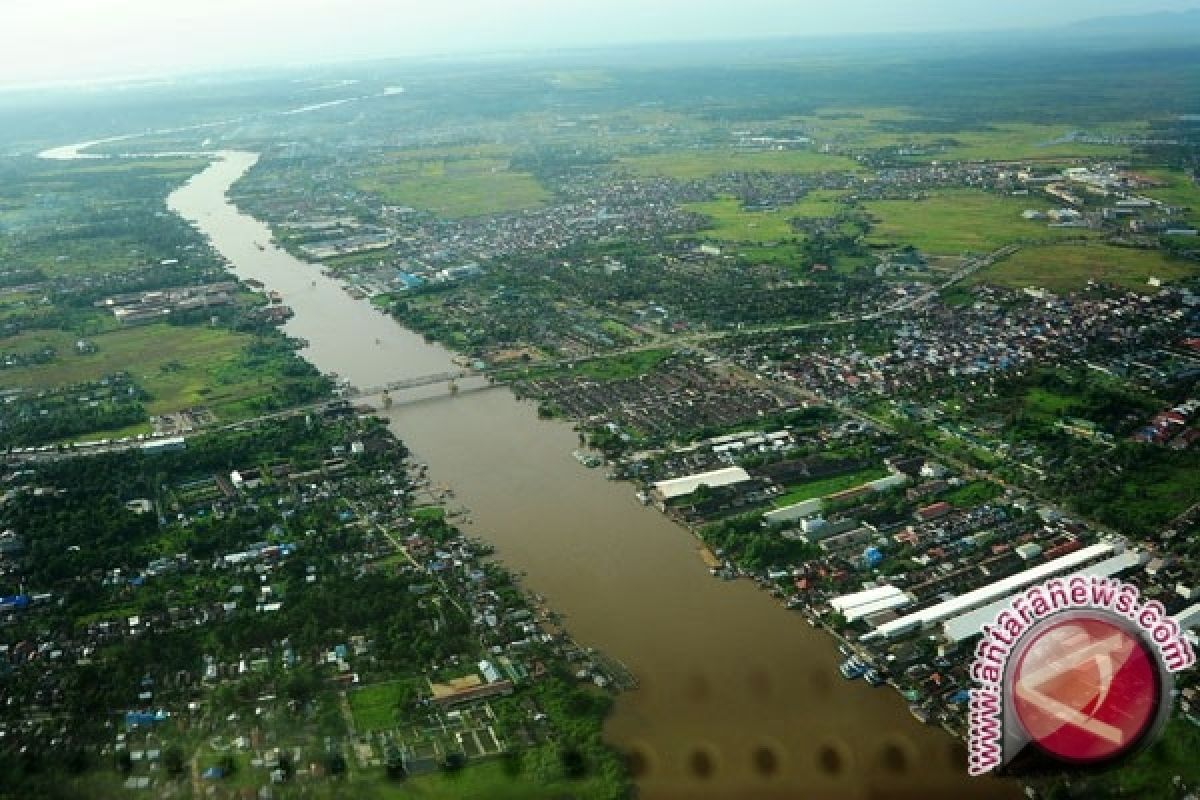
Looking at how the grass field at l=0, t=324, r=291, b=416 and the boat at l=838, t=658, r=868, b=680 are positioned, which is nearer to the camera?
the boat at l=838, t=658, r=868, b=680

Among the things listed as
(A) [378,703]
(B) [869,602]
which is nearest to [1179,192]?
(B) [869,602]

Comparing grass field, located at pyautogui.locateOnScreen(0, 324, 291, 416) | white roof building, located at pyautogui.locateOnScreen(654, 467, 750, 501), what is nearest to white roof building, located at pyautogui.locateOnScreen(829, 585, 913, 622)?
white roof building, located at pyautogui.locateOnScreen(654, 467, 750, 501)

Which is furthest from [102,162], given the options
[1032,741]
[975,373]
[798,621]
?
[1032,741]

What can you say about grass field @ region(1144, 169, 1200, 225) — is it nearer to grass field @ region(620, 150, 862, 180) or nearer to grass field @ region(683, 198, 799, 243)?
grass field @ region(620, 150, 862, 180)

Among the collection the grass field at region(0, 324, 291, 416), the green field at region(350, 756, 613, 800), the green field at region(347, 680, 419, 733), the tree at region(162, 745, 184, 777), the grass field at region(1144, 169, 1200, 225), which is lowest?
the green field at region(350, 756, 613, 800)

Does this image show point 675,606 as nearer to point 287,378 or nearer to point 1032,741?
point 1032,741

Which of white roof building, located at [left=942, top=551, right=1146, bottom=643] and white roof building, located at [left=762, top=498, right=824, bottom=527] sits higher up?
white roof building, located at [left=762, top=498, right=824, bottom=527]

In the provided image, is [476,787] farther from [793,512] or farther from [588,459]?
[588,459]

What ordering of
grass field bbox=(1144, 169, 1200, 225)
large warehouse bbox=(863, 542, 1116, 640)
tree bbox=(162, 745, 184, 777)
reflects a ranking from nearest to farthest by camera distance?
tree bbox=(162, 745, 184, 777)
large warehouse bbox=(863, 542, 1116, 640)
grass field bbox=(1144, 169, 1200, 225)
